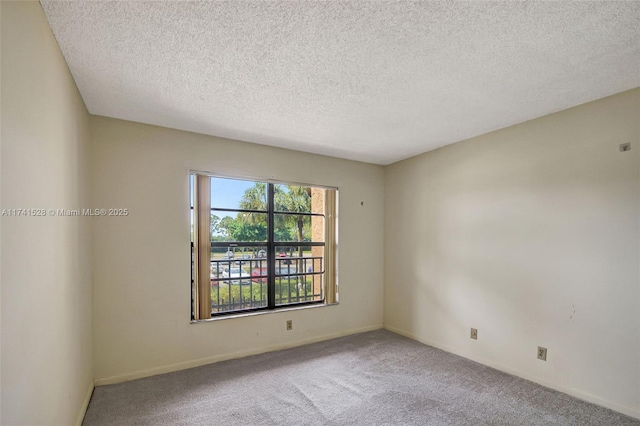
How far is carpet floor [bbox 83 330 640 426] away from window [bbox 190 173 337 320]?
28.5 inches

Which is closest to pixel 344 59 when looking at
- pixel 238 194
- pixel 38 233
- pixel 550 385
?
pixel 38 233

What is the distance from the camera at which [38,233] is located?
1.43 metres

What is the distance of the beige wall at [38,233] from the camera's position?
1.12 meters

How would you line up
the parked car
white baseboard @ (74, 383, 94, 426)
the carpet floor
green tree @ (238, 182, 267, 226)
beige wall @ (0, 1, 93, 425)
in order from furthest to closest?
green tree @ (238, 182, 267, 226)
the parked car
the carpet floor
white baseboard @ (74, 383, 94, 426)
beige wall @ (0, 1, 93, 425)

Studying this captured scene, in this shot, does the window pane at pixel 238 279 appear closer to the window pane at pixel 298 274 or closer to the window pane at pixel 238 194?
the window pane at pixel 298 274

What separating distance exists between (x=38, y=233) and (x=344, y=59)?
1.84m

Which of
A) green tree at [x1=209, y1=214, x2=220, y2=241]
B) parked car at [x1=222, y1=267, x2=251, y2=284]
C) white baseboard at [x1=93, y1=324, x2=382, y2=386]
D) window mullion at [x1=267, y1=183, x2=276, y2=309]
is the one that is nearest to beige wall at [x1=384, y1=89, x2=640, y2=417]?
white baseboard at [x1=93, y1=324, x2=382, y2=386]

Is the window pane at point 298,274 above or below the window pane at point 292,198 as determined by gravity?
below

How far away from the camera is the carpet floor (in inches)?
89.2

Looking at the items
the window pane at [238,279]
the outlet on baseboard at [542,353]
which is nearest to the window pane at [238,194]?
the window pane at [238,279]

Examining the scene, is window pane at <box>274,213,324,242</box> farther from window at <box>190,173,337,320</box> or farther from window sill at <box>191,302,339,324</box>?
window sill at <box>191,302,339,324</box>

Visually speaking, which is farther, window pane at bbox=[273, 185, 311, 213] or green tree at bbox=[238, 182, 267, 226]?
window pane at bbox=[273, 185, 311, 213]

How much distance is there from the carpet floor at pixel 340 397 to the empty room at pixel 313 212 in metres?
0.02

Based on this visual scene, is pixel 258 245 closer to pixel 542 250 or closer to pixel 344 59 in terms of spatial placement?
pixel 344 59
